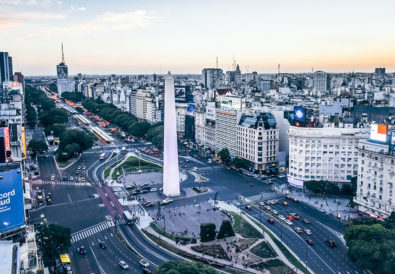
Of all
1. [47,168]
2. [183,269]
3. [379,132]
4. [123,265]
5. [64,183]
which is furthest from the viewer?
[47,168]

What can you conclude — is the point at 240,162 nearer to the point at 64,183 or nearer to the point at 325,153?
the point at 325,153

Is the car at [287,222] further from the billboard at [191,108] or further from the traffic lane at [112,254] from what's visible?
the billboard at [191,108]

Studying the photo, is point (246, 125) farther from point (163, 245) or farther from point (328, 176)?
point (163, 245)

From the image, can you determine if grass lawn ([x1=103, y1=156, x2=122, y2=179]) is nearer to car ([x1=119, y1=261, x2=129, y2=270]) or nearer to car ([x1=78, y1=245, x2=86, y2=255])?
car ([x1=78, y1=245, x2=86, y2=255])

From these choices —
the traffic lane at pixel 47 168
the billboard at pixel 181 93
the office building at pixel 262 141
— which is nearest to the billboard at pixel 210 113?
the office building at pixel 262 141

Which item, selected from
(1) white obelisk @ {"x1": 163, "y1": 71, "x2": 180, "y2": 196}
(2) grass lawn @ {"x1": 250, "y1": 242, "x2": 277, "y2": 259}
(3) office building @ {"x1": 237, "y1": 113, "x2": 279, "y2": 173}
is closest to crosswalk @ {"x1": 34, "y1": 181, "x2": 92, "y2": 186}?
(1) white obelisk @ {"x1": 163, "y1": 71, "x2": 180, "y2": 196}

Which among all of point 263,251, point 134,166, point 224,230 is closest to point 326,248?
point 263,251
